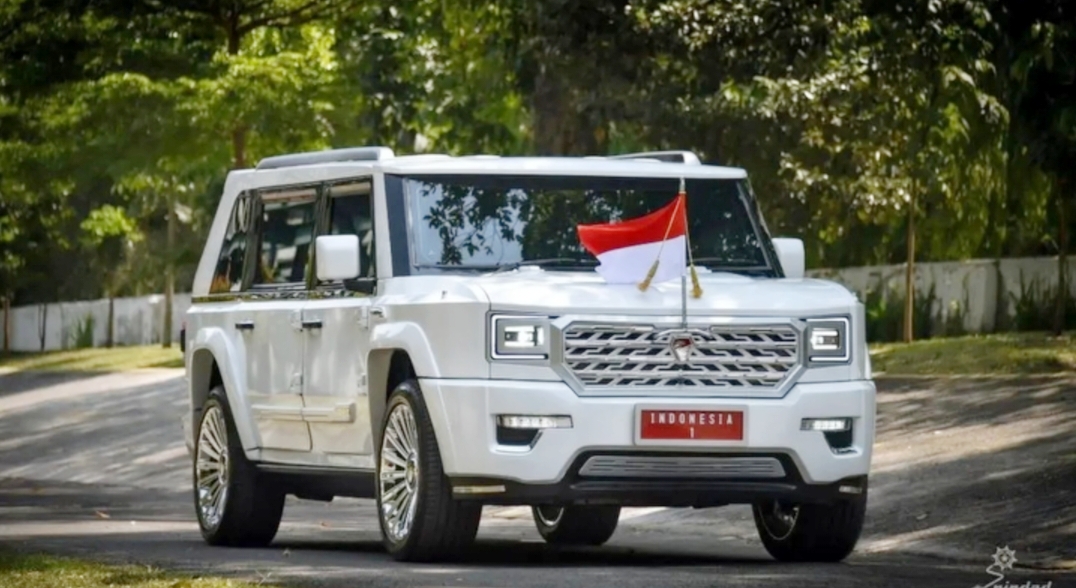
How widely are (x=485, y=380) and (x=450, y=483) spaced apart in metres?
0.51

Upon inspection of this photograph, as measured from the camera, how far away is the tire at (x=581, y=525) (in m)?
15.9

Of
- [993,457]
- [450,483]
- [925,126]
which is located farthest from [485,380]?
[925,126]

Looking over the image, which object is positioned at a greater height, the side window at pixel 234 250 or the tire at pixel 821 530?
the side window at pixel 234 250

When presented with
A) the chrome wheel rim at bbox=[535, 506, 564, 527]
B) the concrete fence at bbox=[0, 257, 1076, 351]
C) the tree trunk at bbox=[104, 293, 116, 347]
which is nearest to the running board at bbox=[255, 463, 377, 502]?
the chrome wheel rim at bbox=[535, 506, 564, 527]

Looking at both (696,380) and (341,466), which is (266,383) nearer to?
(341,466)

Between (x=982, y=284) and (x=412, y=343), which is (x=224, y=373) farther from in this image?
(x=982, y=284)

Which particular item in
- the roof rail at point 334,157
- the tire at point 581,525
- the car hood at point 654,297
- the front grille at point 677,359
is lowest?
the tire at point 581,525

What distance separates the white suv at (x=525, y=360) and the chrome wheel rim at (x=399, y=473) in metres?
0.02

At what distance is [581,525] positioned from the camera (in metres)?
16.0

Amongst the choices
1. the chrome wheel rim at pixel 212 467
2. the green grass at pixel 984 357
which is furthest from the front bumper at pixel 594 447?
the green grass at pixel 984 357

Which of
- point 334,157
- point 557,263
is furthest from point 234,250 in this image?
point 557,263

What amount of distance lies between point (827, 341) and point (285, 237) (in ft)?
12.2

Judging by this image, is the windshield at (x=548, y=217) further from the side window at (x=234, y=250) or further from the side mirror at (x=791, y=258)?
the side window at (x=234, y=250)

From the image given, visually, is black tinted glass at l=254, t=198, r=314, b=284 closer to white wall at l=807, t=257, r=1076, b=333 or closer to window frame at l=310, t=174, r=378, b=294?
window frame at l=310, t=174, r=378, b=294
